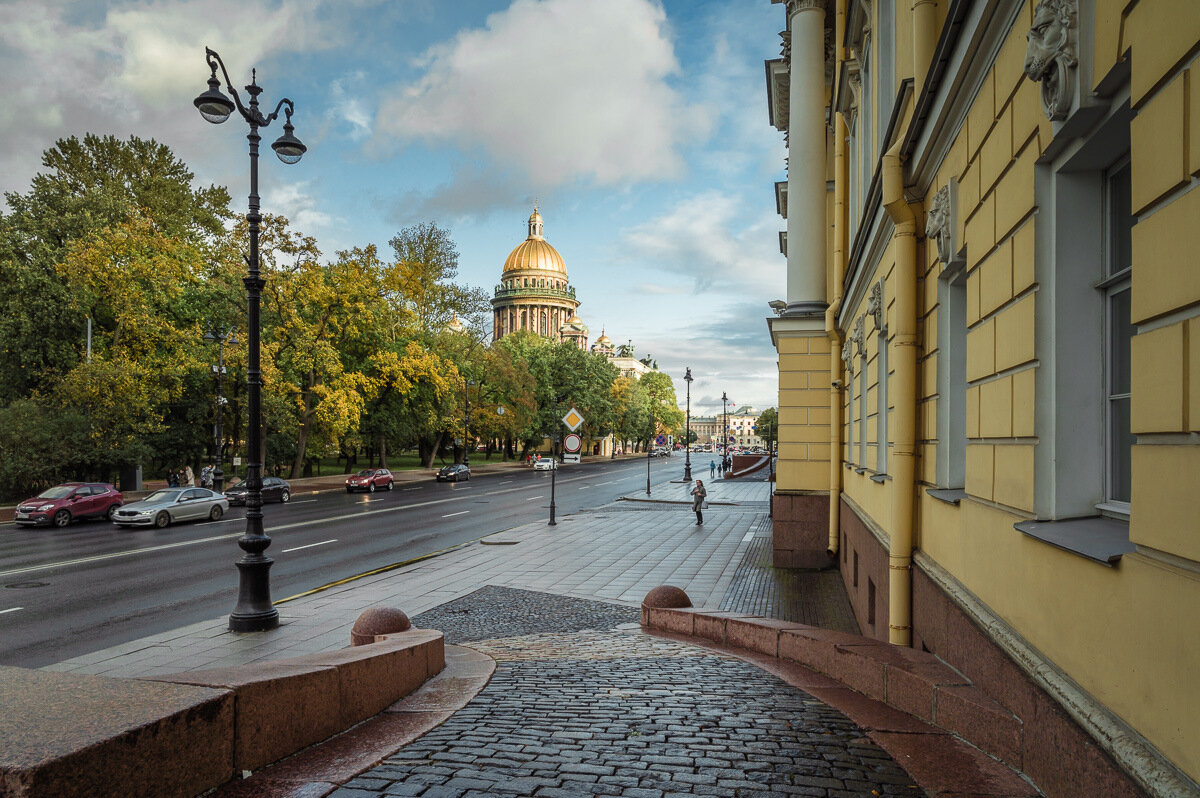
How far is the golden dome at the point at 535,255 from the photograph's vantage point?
14050 centimetres

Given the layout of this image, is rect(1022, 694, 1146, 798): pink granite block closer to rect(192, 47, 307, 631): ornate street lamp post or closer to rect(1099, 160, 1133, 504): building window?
rect(1099, 160, 1133, 504): building window

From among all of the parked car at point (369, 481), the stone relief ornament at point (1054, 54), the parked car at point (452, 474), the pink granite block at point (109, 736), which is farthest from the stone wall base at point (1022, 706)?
the parked car at point (452, 474)

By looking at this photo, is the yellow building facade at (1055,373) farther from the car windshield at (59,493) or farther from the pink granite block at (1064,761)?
the car windshield at (59,493)

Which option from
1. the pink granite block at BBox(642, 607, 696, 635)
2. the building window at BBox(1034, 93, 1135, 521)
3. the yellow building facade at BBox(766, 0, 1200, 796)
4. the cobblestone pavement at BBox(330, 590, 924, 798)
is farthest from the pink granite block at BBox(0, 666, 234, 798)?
the pink granite block at BBox(642, 607, 696, 635)

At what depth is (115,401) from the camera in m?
32.3

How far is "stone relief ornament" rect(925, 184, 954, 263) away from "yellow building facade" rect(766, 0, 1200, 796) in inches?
1.0

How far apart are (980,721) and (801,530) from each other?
1216cm

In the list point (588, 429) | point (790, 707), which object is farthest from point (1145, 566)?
point (588, 429)

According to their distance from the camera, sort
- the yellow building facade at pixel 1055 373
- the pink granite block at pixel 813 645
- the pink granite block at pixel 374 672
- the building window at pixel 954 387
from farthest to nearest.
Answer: the pink granite block at pixel 813 645 → the building window at pixel 954 387 → the pink granite block at pixel 374 672 → the yellow building facade at pixel 1055 373

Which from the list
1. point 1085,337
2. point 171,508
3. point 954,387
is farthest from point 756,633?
point 171,508

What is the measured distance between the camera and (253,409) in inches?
431

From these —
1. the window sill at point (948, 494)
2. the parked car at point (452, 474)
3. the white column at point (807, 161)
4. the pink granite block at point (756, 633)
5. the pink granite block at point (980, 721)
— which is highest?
the white column at point (807, 161)

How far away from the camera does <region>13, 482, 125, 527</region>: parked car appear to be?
24188mm

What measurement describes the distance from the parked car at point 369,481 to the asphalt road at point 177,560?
23.6 feet
